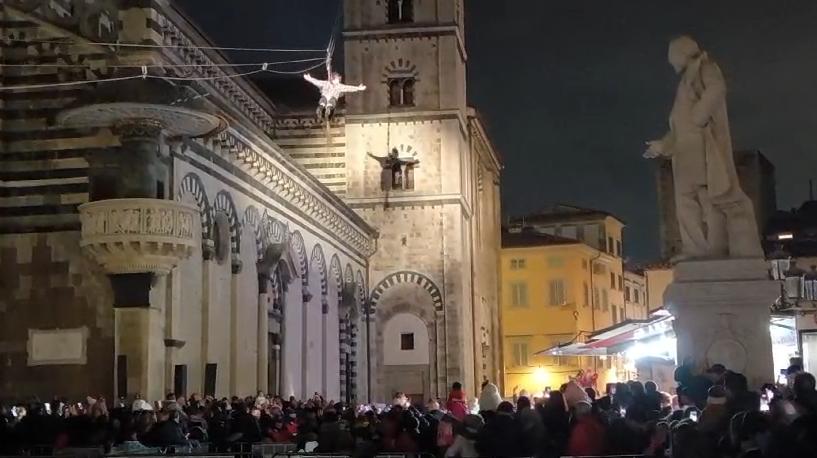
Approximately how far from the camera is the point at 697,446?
7188mm

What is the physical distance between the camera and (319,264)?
1140 inches

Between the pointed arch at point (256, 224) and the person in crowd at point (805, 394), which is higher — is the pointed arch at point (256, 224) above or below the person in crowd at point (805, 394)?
above

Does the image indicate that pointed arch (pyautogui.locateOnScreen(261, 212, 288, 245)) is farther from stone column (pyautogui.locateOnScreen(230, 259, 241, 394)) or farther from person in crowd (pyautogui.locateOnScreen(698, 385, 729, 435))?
person in crowd (pyautogui.locateOnScreen(698, 385, 729, 435))

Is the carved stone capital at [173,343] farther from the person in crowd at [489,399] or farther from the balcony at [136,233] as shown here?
the person in crowd at [489,399]

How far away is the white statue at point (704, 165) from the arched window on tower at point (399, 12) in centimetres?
2788

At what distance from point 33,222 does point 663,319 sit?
33.7 ft

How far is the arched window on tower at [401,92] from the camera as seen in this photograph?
37.6 m

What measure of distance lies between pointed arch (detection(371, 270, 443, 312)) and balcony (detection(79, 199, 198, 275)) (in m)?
20.2

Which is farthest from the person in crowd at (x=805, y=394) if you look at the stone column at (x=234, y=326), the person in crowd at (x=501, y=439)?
the stone column at (x=234, y=326)

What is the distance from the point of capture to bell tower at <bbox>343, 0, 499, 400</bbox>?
36.5 m

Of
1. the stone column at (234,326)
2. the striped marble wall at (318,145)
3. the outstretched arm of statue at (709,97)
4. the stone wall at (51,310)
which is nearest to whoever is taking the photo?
the outstretched arm of statue at (709,97)

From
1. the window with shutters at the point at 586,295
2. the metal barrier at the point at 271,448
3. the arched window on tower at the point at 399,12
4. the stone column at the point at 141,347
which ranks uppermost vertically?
the arched window on tower at the point at 399,12

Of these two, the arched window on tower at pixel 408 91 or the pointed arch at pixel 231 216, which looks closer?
the pointed arch at pixel 231 216

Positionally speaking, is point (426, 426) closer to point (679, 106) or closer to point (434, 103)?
point (679, 106)
